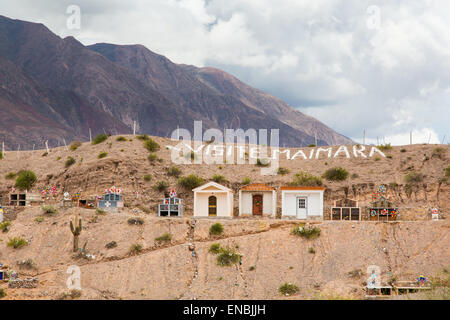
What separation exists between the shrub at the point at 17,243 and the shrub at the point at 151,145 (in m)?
28.9

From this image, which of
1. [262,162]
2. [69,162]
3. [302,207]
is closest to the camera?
[302,207]

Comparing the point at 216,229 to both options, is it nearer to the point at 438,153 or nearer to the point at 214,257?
the point at 214,257

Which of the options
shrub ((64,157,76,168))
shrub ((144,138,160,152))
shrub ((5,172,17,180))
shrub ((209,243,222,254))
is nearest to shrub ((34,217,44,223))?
shrub ((209,243,222,254))

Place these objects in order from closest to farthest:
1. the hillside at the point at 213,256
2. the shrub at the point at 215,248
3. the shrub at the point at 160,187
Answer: the hillside at the point at 213,256 < the shrub at the point at 215,248 < the shrub at the point at 160,187

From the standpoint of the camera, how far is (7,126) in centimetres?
12962

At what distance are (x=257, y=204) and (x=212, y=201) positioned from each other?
4.08 m

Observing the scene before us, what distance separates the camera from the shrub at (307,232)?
41.1 metres

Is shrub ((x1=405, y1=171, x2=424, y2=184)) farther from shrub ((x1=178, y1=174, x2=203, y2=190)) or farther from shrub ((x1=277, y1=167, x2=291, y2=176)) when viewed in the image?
shrub ((x1=178, y1=174, x2=203, y2=190))

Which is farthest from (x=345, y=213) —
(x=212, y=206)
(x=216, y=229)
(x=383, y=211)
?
(x=216, y=229)

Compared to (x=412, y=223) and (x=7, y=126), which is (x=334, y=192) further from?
(x=7, y=126)

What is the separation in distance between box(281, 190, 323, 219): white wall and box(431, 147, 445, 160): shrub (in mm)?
24073

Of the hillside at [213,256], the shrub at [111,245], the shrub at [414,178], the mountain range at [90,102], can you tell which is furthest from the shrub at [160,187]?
the mountain range at [90,102]

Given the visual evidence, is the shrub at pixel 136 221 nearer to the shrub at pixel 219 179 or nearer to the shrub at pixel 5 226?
the shrub at pixel 5 226

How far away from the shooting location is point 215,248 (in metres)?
40.4
